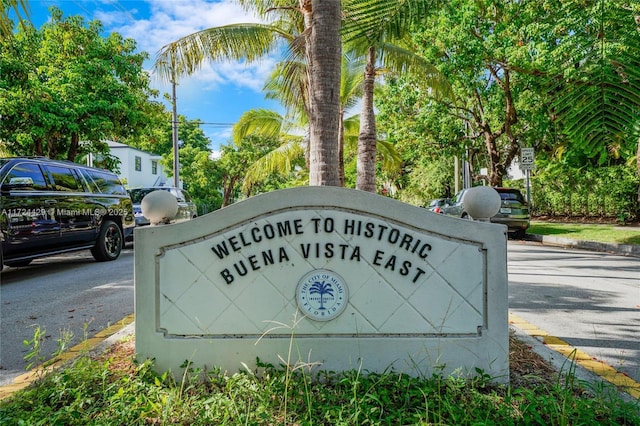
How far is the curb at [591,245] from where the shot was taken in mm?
9695

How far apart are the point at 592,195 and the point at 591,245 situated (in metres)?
6.52

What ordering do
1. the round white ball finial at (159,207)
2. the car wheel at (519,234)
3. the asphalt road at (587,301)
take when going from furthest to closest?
the car wheel at (519,234), the asphalt road at (587,301), the round white ball finial at (159,207)

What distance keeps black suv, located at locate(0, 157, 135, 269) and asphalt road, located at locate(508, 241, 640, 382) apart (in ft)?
23.8

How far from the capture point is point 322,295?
8.83 ft

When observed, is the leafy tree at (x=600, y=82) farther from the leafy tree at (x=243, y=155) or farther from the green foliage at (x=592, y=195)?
the leafy tree at (x=243, y=155)

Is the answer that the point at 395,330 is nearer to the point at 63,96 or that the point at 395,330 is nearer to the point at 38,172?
the point at 38,172

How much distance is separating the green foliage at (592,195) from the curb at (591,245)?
2005mm

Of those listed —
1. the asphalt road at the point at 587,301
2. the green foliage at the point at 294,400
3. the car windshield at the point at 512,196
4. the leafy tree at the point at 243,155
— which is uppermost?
the leafy tree at the point at 243,155

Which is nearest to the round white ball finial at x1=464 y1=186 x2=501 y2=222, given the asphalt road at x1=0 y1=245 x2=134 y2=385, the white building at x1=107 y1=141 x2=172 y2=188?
the asphalt road at x1=0 y1=245 x2=134 y2=385

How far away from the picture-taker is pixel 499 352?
263 cm

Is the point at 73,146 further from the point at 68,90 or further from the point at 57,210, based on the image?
the point at 57,210

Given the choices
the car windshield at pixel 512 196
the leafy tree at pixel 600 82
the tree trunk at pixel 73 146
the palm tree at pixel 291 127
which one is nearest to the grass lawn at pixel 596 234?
the car windshield at pixel 512 196

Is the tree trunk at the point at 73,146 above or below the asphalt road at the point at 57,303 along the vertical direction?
above

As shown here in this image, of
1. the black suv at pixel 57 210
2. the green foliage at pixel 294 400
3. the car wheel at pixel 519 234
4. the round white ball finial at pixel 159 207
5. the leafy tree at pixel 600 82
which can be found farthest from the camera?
the car wheel at pixel 519 234
